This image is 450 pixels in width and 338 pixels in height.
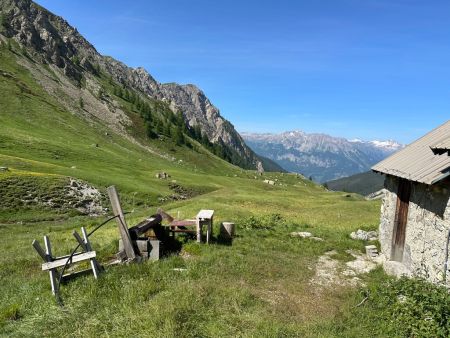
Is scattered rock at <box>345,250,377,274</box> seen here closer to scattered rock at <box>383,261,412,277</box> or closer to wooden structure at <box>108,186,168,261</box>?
scattered rock at <box>383,261,412,277</box>

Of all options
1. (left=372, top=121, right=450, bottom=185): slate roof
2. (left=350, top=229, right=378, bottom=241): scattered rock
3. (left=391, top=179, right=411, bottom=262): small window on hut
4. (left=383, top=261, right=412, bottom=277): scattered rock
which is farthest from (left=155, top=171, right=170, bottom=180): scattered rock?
(left=383, top=261, right=412, bottom=277): scattered rock

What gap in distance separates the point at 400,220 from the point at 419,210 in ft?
10.9

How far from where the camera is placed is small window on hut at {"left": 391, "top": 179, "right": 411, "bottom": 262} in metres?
19.5

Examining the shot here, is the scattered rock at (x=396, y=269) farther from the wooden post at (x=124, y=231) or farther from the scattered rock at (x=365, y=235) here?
the wooden post at (x=124, y=231)

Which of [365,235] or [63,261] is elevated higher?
[63,261]

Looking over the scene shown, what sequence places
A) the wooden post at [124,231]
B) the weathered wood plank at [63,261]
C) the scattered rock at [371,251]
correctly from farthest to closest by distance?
the scattered rock at [371,251] → the wooden post at [124,231] → the weathered wood plank at [63,261]

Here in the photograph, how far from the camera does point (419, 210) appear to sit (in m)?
17.0

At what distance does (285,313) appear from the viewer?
11.8 meters

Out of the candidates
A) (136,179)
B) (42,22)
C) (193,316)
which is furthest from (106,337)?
(42,22)

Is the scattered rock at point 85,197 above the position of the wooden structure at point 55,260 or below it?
below

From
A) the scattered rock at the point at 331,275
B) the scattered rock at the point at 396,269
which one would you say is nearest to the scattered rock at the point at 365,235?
the scattered rock at the point at 331,275

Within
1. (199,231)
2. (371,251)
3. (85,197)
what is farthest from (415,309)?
(85,197)

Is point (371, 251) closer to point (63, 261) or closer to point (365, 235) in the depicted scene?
point (365, 235)

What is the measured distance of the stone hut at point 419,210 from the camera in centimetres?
1432
